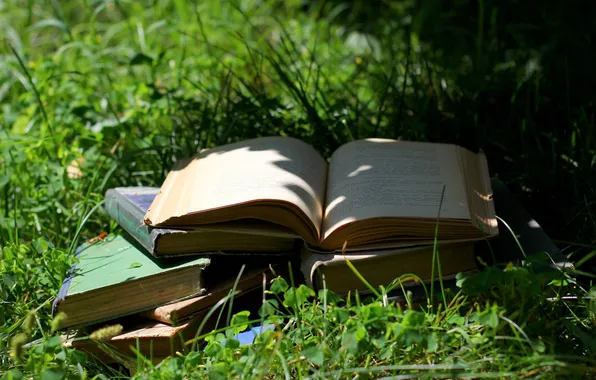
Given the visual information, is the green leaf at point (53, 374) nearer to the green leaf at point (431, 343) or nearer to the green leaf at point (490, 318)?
the green leaf at point (431, 343)

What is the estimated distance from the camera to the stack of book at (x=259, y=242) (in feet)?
6.64

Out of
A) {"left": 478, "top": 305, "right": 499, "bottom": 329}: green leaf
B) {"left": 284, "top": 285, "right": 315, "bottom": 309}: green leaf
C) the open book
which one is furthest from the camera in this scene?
the open book

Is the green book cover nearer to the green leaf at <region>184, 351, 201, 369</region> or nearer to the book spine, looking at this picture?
the book spine

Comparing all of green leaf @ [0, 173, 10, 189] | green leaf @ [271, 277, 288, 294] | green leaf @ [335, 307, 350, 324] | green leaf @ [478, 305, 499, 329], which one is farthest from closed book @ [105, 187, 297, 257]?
green leaf @ [0, 173, 10, 189]

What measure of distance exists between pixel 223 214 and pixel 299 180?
0.87ft

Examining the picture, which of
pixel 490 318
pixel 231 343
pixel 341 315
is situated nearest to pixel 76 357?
pixel 231 343

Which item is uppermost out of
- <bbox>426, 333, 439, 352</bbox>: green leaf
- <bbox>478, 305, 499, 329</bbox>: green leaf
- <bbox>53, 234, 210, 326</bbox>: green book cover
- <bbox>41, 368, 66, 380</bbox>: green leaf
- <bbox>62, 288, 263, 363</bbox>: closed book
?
<bbox>53, 234, 210, 326</bbox>: green book cover

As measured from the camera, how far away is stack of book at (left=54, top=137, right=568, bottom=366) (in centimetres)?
203

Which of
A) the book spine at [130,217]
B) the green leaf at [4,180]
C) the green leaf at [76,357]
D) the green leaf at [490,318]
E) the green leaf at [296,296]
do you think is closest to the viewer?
the green leaf at [490,318]

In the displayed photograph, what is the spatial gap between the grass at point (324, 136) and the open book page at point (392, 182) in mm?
244

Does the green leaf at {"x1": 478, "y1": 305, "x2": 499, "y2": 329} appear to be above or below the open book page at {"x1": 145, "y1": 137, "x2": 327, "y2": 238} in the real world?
below

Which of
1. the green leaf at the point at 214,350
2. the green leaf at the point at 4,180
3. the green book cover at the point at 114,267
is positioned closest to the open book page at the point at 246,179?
the green book cover at the point at 114,267

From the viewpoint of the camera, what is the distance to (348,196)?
2.14 m

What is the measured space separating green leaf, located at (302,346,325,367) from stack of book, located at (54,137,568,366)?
32cm
